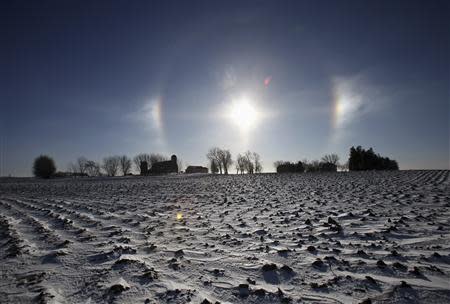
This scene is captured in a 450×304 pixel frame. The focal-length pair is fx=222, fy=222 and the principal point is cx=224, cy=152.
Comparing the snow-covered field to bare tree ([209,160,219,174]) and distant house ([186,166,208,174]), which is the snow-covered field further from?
distant house ([186,166,208,174])

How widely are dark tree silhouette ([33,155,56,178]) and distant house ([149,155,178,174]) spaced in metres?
33.2

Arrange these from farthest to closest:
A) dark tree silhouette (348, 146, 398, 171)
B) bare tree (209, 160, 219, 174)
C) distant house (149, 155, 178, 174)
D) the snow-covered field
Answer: bare tree (209, 160, 219, 174)
distant house (149, 155, 178, 174)
dark tree silhouette (348, 146, 398, 171)
the snow-covered field

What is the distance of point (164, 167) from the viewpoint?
318 ft

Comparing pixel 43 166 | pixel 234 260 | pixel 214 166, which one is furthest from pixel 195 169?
pixel 234 260

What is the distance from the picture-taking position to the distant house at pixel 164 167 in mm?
94269

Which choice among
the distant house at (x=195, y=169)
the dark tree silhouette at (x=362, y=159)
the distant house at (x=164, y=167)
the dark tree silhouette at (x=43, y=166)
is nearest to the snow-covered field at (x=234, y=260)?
A: the dark tree silhouette at (x=362, y=159)

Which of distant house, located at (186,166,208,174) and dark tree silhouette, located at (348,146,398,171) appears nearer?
dark tree silhouette, located at (348,146,398,171)

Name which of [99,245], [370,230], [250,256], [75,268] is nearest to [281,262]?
[250,256]

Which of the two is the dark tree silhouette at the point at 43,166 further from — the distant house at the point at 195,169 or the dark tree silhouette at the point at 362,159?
the dark tree silhouette at the point at 362,159

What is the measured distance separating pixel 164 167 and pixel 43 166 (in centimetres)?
4096

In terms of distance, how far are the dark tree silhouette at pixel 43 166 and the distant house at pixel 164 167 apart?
109ft

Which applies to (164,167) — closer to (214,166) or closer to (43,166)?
(214,166)

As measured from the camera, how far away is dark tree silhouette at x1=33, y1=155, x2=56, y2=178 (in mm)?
72188

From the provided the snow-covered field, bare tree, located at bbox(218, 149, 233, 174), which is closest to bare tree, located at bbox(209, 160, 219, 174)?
bare tree, located at bbox(218, 149, 233, 174)
